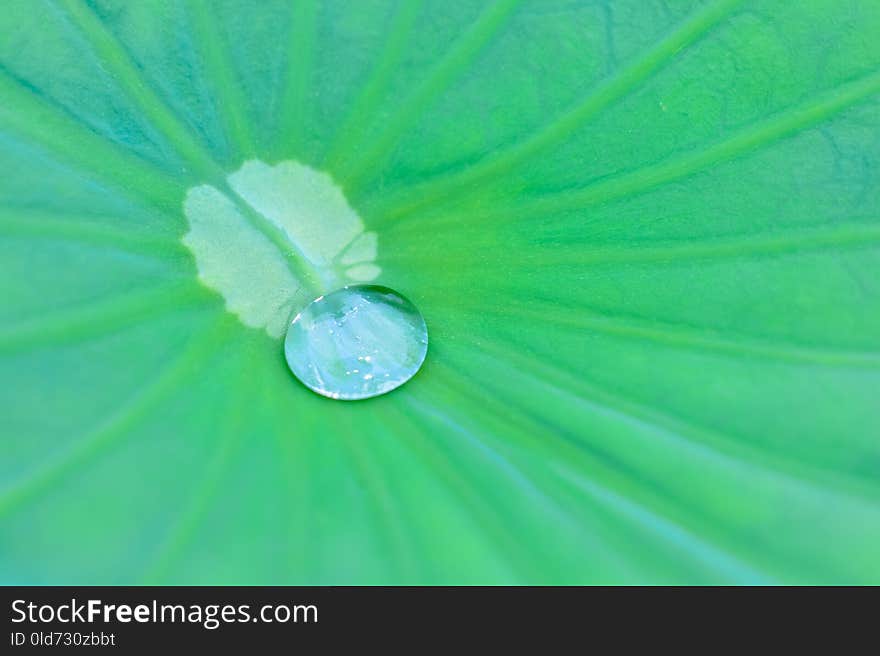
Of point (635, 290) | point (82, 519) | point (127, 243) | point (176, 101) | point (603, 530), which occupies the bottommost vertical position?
point (603, 530)

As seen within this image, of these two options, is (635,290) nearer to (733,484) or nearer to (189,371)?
(733,484)

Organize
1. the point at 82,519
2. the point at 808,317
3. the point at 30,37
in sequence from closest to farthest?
the point at 82,519
the point at 808,317
the point at 30,37

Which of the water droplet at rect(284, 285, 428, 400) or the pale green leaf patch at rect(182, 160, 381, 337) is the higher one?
the pale green leaf patch at rect(182, 160, 381, 337)

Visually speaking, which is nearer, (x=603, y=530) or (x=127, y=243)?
(x=603, y=530)

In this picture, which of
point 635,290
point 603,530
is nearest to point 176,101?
point 635,290

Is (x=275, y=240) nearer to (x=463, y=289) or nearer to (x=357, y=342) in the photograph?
(x=357, y=342)

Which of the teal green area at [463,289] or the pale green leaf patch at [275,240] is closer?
the teal green area at [463,289]
